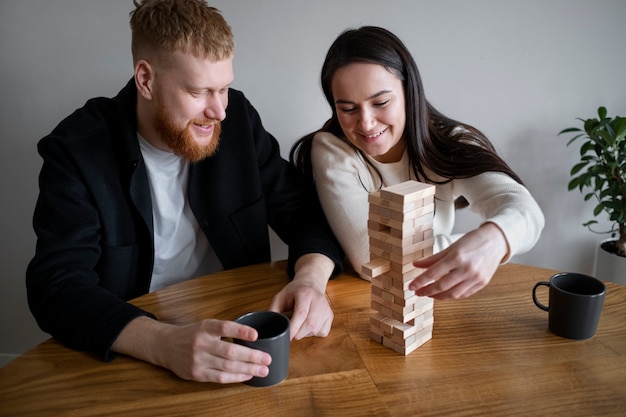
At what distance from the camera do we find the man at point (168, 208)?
958 mm

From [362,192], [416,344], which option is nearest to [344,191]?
[362,192]

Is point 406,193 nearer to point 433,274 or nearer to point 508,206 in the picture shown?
point 433,274

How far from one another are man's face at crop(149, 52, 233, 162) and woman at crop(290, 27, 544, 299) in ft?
0.94

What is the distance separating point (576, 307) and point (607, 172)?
1168 millimetres

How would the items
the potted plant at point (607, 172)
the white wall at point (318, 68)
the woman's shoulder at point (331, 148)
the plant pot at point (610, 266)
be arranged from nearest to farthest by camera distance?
the woman's shoulder at point (331, 148), the white wall at point (318, 68), the potted plant at point (607, 172), the plant pot at point (610, 266)

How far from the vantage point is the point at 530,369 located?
89 centimetres

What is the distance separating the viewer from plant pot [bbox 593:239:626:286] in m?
2.00

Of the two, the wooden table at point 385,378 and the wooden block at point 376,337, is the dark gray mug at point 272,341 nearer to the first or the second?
the wooden table at point 385,378

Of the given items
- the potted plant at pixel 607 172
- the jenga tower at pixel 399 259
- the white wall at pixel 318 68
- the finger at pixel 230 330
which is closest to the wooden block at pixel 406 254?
the jenga tower at pixel 399 259

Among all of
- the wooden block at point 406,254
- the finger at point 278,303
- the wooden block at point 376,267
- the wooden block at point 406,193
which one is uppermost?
the wooden block at point 406,193

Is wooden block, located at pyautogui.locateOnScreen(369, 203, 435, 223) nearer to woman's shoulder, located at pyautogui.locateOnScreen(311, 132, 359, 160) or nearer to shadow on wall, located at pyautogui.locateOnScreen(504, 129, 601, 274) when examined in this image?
woman's shoulder, located at pyautogui.locateOnScreen(311, 132, 359, 160)

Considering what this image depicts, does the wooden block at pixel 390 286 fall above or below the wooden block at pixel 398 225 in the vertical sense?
below

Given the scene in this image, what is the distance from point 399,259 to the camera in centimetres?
91

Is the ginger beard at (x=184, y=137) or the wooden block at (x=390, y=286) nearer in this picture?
the wooden block at (x=390, y=286)
